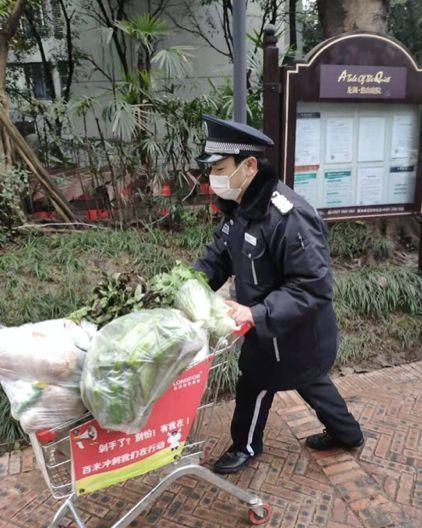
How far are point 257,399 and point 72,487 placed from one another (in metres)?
1.11

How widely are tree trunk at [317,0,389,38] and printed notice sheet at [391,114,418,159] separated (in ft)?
4.14

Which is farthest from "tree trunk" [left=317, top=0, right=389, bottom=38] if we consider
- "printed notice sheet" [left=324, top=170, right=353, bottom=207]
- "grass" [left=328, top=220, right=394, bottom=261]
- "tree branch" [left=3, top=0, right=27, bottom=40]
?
"tree branch" [left=3, top=0, right=27, bottom=40]

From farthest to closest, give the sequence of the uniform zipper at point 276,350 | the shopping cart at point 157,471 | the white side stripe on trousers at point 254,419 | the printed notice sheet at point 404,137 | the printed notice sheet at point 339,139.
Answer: the printed notice sheet at point 404,137
the printed notice sheet at point 339,139
the white side stripe on trousers at point 254,419
the uniform zipper at point 276,350
the shopping cart at point 157,471

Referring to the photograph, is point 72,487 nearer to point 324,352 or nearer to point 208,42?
point 324,352

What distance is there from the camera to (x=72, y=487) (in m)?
1.76

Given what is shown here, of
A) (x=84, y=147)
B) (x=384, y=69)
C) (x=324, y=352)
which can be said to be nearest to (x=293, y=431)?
(x=324, y=352)

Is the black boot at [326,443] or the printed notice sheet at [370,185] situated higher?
the printed notice sheet at [370,185]

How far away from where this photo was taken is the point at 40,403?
5.09 ft

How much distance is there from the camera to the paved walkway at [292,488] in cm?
242

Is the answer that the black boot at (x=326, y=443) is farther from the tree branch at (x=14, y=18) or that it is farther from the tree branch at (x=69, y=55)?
the tree branch at (x=69, y=55)

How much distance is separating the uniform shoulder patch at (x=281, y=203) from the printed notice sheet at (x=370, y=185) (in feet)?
8.35

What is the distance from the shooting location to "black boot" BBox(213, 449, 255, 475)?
8.82ft

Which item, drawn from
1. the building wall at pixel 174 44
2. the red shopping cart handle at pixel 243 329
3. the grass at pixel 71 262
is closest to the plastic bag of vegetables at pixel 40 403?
the red shopping cart handle at pixel 243 329

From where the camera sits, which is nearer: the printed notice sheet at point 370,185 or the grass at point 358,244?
the printed notice sheet at point 370,185
